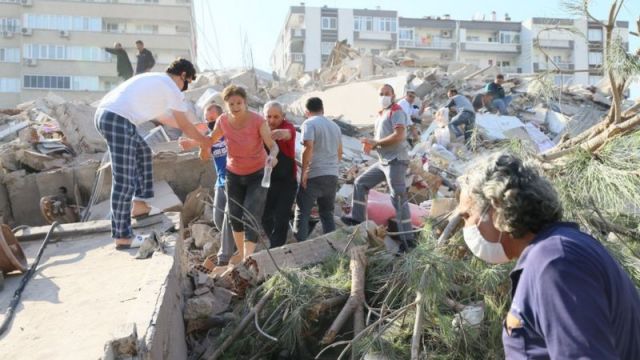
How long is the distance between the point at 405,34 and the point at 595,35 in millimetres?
59203

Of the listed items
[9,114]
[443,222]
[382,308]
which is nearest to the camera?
[382,308]

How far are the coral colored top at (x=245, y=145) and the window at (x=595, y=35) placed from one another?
95.4 inches

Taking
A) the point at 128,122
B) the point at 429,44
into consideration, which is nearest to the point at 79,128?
the point at 128,122

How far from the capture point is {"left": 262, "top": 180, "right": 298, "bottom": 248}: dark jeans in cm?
518

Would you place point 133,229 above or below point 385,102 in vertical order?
below

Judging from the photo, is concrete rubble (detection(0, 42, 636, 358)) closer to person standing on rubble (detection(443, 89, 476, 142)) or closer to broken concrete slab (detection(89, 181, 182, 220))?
broken concrete slab (detection(89, 181, 182, 220))

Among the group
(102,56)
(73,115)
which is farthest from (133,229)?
(102,56)

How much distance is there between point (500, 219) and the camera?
1752mm

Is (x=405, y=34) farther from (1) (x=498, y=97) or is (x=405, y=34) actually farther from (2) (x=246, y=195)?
A: (2) (x=246, y=195)

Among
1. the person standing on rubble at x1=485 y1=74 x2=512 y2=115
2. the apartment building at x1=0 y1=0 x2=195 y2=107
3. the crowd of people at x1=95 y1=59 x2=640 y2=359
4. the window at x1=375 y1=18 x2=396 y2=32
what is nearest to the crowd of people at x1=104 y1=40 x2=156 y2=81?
the crowd of people at x1=95 y1=59 x2=640 y2=359

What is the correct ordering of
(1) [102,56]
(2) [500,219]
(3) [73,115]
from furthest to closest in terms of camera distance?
(1) [102,56], (3) [73,115], (2) [500,219]

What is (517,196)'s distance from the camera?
1.70 m

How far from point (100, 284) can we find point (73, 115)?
5.47 m

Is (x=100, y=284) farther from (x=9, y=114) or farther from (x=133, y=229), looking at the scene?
(x=9, y=114)
